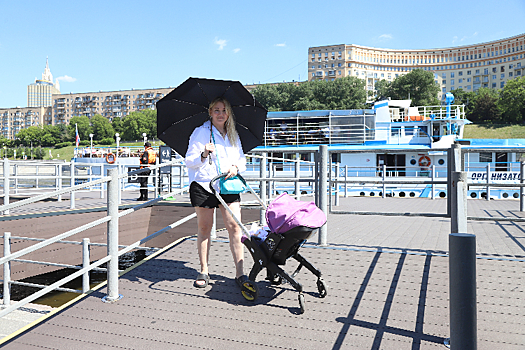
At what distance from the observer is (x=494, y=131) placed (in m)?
66.4

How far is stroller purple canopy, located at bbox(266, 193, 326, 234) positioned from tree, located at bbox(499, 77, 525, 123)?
243 feet

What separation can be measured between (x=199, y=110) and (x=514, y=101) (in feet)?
245

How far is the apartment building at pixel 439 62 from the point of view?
10500cm

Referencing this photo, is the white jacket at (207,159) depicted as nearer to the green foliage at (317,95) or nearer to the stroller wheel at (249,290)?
the stroller wheel at (249,290)

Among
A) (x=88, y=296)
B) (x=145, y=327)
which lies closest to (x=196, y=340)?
(x=145, y=327)

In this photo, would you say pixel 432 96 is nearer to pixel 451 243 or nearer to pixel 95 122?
pixel 451 243

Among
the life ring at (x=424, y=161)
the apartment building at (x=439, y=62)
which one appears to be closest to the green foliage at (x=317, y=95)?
the life ring at (x=424, y=161)

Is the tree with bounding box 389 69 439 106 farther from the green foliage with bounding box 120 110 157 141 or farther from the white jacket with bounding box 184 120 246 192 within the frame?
the white jacket with bounding box 184 120 246 192

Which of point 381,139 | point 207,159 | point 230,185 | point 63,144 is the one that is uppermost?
point 63,144

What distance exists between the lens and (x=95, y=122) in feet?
351

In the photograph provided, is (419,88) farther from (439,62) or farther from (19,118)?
(19,118)

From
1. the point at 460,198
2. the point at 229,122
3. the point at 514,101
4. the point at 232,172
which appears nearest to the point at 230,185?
the point at 232,172

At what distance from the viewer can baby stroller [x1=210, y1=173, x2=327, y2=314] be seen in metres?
2.88

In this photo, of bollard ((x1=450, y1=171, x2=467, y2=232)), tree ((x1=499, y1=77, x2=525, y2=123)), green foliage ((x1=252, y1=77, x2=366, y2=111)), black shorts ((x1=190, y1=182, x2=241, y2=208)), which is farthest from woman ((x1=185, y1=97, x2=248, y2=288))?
tree ((x1=499, y1=77, x2=525, y2=123))
